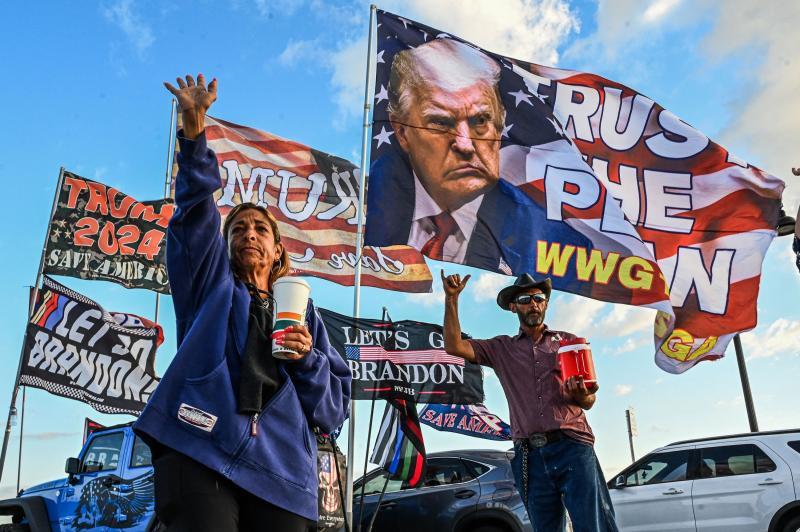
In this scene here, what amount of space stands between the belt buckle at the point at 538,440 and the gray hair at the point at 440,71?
195 inches

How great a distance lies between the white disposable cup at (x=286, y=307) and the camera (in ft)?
6.91

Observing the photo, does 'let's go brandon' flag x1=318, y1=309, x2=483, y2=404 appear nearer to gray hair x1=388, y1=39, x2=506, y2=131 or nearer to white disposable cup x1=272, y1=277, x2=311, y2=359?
gray hair x1=388, y1=39, x2=506, y2=131

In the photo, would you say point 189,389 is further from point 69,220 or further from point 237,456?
point 69,220

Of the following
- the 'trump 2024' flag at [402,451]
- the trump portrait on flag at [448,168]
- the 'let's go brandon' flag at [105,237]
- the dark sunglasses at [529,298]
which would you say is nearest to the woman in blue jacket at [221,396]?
the dark sunglasses at [529,298]

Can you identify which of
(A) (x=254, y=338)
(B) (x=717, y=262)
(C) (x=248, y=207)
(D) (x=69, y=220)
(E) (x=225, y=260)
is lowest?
(A) (x=254, y=338)

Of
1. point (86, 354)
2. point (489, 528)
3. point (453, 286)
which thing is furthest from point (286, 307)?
point (86, 354)

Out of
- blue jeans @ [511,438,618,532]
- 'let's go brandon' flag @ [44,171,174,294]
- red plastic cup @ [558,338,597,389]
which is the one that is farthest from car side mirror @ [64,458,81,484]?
red plastic cup @ [558,338,597,389]

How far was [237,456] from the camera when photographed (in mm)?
1969

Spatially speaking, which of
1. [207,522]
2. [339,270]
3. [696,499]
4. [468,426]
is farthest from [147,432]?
[468,426]

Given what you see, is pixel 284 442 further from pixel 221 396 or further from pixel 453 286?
pixel 453 286

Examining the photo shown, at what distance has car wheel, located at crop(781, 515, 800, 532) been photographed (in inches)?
362

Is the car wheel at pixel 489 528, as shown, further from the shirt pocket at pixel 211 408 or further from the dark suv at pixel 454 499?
the shirt pocket at pixel 211 408

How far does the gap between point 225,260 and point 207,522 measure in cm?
83

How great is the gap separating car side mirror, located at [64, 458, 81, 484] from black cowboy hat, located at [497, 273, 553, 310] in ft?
20.7
